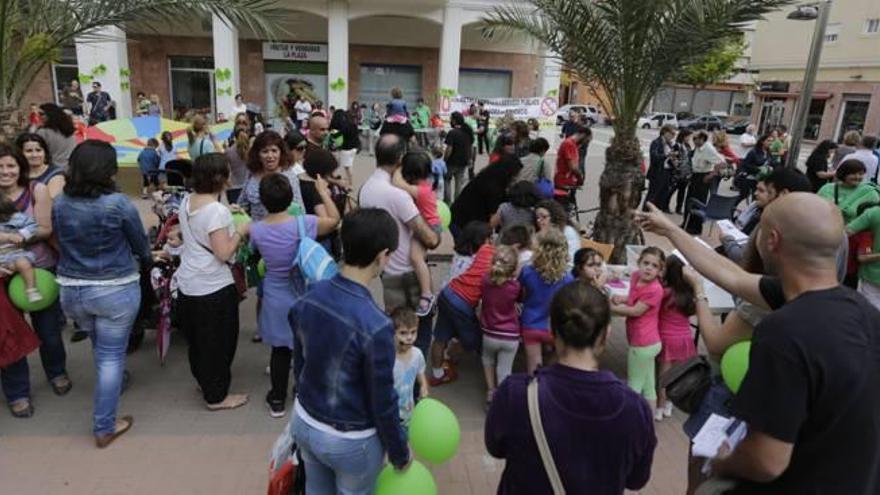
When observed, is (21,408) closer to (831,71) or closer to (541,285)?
(541,285)

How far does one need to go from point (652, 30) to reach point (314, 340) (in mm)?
5495

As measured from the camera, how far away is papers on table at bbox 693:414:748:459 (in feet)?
6.07

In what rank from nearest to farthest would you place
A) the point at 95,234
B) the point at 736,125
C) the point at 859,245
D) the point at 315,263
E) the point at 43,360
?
the point at 315,263 → the point at 95,234 → the point at 43,360 → the point at 859,245 → the point at 736,125

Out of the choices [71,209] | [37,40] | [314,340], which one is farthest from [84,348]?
[314,340]

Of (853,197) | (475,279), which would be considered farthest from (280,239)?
(853,197)

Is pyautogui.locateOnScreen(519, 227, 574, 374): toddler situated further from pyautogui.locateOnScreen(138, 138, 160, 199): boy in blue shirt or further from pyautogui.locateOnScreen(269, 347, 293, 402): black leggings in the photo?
pyautogui.locateOnScreen(138, 138, 160, 199): boy in blue shirt

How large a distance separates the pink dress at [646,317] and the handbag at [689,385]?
148 centimetres

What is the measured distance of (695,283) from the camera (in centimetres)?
336

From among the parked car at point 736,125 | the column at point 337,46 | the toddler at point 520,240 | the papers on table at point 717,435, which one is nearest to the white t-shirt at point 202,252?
the toddler at point 520,240

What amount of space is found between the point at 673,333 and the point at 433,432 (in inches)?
88.0

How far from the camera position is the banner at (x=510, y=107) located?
1806cm

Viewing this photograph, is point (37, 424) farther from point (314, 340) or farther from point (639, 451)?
point (639, 451)

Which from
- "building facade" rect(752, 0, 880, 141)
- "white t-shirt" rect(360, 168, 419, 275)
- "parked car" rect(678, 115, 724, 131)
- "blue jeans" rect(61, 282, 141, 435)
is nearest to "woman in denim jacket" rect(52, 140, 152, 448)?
"blue jeans" rect(61, 282, 141, 435)

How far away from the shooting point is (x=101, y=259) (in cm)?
342
